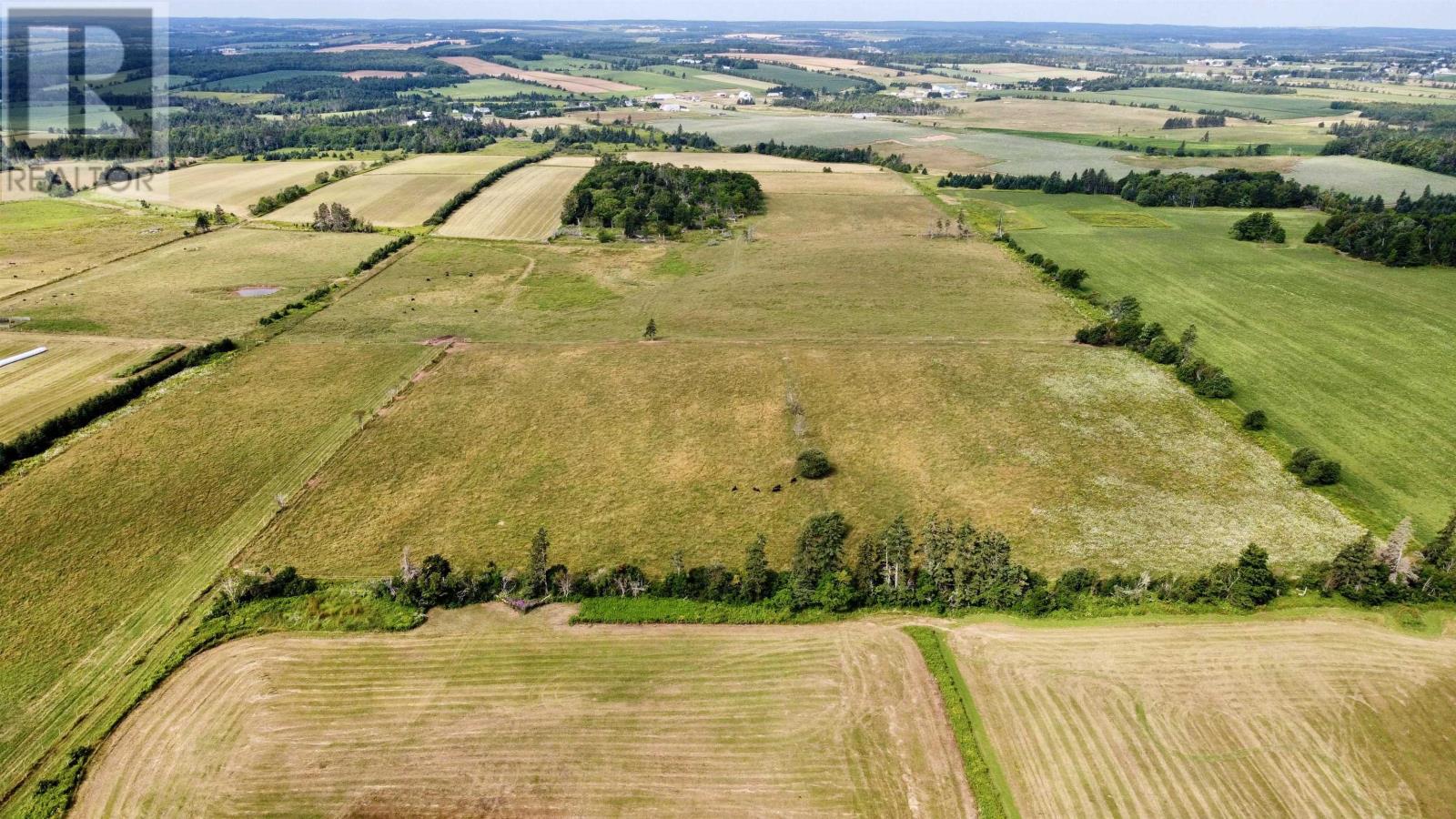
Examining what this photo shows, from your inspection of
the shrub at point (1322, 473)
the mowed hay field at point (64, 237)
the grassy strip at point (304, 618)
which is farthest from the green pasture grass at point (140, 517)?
the shrub at point (1322, 473)

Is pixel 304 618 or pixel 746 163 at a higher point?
pixel 746 163

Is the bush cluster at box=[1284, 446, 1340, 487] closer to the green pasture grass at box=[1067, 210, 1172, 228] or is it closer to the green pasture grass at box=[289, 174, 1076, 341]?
the green pasture grass at box=[289, 174, 1076, 341]

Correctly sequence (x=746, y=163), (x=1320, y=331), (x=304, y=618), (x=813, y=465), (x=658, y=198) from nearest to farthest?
(x=304, y=618) → (x=813, y=465) → (x=1320, y=331) → (x=658, y=198) → (x=746, y=163)

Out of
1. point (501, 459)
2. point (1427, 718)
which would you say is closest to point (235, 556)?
point (501, 459)

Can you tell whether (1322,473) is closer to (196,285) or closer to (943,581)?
(943,581)

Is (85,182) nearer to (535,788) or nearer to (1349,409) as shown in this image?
(535,788)

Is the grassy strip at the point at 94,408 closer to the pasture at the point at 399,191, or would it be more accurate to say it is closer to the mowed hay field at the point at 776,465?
the mowed hay field at the point at 776,465

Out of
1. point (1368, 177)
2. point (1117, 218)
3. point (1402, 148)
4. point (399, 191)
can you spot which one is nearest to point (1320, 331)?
point (1117, 218)
